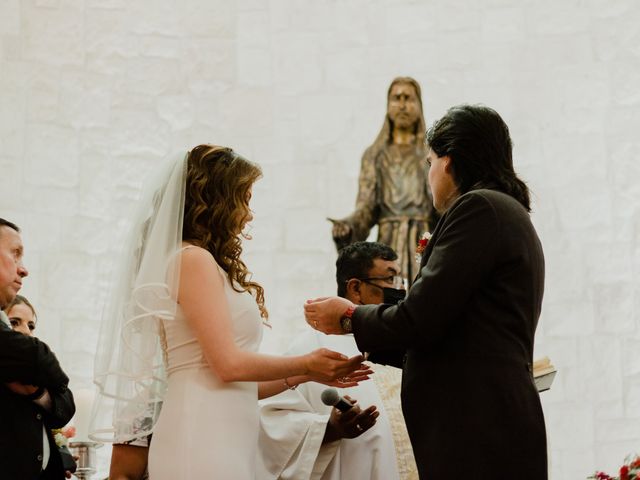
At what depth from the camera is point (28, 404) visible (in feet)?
11.0

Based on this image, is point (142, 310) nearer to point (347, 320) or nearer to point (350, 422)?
point (347, 320)

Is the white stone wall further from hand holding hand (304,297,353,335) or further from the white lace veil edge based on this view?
hand holding hand (304,297,353,335)

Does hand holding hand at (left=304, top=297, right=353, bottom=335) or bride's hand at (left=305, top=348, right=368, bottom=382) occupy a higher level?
hand holding hand at (left=304, top=297, right=353, bottom=335)

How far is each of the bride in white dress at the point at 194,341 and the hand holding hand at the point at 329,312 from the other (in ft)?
0.30

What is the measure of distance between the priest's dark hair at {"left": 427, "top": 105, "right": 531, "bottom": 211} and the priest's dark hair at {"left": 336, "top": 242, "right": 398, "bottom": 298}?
1455 millimetres

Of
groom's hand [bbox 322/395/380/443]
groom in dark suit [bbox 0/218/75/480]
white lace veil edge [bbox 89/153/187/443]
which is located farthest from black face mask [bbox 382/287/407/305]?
groom in dark suit [bbox 0/218/75/480]

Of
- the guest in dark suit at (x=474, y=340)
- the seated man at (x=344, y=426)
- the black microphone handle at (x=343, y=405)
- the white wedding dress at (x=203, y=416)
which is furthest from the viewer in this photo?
the seated man at (x=344, y=426)

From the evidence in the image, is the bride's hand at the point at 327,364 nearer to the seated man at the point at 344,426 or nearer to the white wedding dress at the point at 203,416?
the white wedding dress at the point at 203,416

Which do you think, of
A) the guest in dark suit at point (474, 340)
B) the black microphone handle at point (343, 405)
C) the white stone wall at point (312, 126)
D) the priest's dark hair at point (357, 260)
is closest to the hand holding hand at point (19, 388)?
the black microphone handle at point (343, 405)

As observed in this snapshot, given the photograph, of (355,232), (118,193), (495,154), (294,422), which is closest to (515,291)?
(495,154)

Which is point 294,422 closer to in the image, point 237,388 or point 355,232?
point 237,388

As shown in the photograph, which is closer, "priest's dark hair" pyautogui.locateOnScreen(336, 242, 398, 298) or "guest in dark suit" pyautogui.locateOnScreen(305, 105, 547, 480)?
"guest in dark suit" pyautogui.locateOnScreen(305, 105, 547, 480)

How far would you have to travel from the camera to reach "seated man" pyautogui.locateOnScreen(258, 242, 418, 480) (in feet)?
12.5

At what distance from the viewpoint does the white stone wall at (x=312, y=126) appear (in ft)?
27.2
